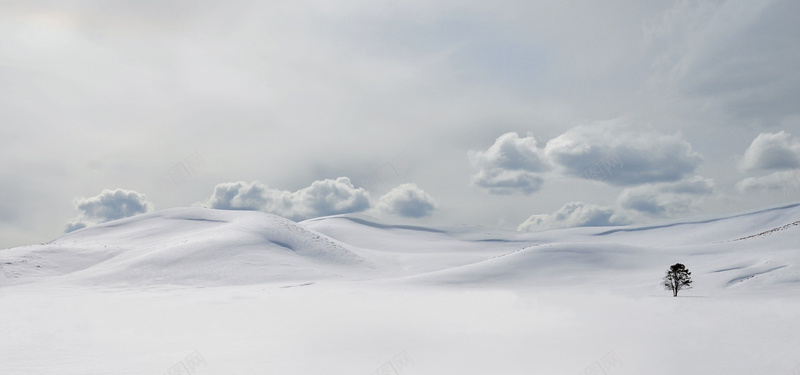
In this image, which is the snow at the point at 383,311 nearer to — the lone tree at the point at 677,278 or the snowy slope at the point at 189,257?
the snowy slope at the point at 189,257

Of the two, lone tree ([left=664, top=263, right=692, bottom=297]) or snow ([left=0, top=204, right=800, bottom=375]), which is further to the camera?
lone tree ([left=664, top=263, right=692, bottom=297])

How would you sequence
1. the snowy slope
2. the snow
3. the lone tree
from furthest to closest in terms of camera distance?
the snowy slope → the lone tree → the snow

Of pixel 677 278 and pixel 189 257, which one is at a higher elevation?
pixel 189 257

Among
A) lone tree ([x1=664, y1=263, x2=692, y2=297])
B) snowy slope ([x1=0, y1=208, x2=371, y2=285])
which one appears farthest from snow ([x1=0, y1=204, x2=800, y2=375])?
lone tree ([x1=664, y1=263, x2=692, y2=297])

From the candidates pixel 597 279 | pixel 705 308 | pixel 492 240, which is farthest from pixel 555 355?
pixel 492 240

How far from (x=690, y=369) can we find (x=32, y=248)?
79716 millimetres

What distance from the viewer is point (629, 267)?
2340 inches

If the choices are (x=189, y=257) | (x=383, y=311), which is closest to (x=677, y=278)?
(x=383, y=311)

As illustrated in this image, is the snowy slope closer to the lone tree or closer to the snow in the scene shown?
the snow

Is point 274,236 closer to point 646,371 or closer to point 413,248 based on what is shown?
point 413,248

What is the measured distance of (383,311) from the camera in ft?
105

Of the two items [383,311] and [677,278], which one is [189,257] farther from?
[677,278]

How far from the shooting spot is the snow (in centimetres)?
1881

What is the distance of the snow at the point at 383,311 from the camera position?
18812 mm
